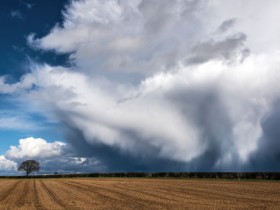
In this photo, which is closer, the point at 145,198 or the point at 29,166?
the point at 145,198

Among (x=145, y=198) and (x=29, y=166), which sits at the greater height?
(x=29, y=166)

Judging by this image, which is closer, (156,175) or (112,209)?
(112,209)

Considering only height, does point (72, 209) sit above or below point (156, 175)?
below

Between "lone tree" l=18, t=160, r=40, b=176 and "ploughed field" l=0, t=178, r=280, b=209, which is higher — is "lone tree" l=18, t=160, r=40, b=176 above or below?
above

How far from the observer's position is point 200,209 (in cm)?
2211

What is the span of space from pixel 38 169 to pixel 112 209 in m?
178

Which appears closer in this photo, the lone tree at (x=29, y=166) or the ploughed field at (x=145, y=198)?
the ploughed field at (x=145, y=198)

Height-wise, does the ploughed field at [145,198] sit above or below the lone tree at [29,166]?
below

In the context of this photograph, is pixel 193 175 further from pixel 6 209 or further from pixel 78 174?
pixel 6 209

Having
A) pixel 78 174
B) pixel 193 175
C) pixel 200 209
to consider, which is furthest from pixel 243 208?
pixel 78 174

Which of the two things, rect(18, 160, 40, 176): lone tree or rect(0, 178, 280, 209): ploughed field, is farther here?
rect(18, 160, 40, 176): lone tree

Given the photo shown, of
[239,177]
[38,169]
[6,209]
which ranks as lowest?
[6,209]

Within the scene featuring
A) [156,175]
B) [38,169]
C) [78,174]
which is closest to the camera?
[156,175]

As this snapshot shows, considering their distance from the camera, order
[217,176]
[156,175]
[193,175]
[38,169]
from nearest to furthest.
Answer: [217,176] → [193,175] → [156,175] → [38,169]
